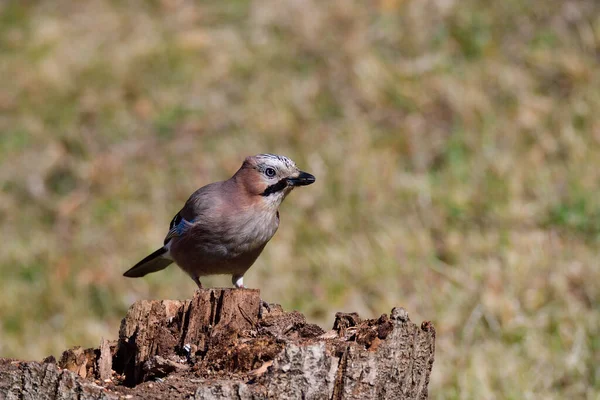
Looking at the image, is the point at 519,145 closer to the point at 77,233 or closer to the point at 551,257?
the point at 551,257

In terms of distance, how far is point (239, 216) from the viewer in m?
4.95

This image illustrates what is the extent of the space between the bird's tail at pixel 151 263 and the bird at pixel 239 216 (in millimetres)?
480

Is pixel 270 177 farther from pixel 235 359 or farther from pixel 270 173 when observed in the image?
pixel 235 359

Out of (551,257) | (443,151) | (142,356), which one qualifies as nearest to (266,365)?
(142,356)

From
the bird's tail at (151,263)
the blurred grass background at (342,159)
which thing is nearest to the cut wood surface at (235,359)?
the bird's tail at (151,263)

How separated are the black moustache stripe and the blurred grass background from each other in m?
1.54

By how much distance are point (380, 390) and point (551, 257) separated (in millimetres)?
3443

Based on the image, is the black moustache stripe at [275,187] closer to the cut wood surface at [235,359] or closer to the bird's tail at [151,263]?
the bird's tail at [151,263]

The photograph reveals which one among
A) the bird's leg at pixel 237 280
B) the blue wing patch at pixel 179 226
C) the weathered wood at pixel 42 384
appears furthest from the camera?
the bird's leg at pixel 237 280

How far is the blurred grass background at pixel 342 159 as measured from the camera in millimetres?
6141

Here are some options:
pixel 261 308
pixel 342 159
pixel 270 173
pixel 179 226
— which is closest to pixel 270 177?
pixel 270 173

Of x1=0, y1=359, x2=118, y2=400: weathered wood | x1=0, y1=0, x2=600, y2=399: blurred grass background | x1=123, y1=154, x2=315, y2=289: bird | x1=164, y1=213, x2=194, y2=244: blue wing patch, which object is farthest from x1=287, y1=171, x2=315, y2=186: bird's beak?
x1=0, y1=359, x2=118, y2=400: weathered wood

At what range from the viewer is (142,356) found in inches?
145

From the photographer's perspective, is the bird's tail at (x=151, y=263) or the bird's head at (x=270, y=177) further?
the bird's tail at (x=151, y=263)
